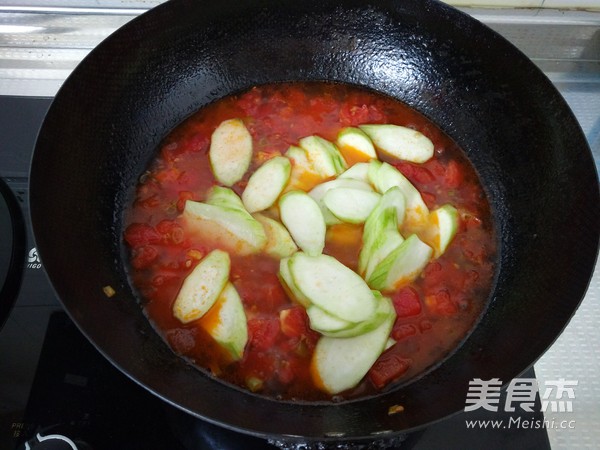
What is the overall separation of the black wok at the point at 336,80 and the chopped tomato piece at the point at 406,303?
13 centimetres

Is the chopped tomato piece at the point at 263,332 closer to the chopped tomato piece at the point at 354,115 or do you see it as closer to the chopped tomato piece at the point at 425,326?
the chopped tomato piece at the point at 425,326

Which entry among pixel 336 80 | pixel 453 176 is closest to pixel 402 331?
pixel 453 176

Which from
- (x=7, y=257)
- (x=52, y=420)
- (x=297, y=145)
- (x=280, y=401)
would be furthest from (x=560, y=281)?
(x=7, y=257)

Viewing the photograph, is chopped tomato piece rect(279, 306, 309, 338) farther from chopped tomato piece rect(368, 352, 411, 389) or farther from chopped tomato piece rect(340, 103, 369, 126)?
chopped tomato piece rect(340, 103, 369, 126)

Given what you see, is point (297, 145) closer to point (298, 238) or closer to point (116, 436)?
point (298, 238)

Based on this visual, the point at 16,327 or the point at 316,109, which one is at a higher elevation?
the point at 316,109

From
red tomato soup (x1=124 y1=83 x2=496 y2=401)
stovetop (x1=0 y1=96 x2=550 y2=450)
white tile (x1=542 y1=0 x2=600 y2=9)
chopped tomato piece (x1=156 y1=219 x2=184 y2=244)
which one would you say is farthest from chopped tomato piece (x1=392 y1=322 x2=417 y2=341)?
white tile (x1=542 y1=0 x2=600 y2=9)

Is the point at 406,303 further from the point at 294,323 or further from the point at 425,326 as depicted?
the point at 294,323

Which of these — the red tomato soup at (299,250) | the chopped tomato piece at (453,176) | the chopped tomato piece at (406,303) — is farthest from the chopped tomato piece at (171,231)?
the chopped tomato piece at (453,176)

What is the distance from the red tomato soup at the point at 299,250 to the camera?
118cm

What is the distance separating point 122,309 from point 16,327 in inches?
9.5

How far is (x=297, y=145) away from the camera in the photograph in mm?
1511

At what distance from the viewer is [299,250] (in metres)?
1.33

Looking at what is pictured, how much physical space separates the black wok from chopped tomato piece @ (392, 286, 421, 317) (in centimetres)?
13
